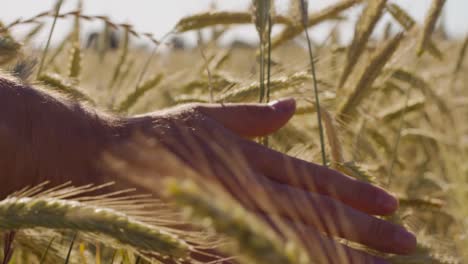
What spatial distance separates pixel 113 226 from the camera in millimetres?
790

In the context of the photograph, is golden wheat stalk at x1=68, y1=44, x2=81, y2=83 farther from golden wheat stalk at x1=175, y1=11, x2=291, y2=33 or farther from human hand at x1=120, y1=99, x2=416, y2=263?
human hand at x1=120, y1=99, x2=416, y2=263

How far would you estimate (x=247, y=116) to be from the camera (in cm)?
144

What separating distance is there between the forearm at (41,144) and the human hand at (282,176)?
10cm

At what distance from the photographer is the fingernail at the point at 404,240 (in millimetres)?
1327

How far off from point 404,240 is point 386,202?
0.09 metres

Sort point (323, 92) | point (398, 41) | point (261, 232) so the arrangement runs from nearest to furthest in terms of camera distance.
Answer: point (261, 232), point (398, 41), point (323, 92)

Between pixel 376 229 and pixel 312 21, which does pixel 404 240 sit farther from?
pixel 312 21

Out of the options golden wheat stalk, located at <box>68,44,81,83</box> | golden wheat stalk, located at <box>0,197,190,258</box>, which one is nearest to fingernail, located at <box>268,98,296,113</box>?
golden wheat stalk, located at <box>0,197,190,258</box>

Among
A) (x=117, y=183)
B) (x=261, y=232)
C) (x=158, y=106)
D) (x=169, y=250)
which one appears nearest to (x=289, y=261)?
(x=261, y=232)

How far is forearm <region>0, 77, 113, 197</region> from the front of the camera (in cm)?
123

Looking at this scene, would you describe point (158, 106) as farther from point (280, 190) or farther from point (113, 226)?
point (113, 226)

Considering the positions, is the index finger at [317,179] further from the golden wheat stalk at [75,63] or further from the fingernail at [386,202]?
the golden wheat stalk at [75,63]

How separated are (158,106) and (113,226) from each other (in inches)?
88.7

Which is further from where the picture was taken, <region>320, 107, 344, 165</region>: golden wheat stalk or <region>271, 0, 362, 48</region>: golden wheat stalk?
<region>271, 0, 362, 48</region>: golden wheat stalk
